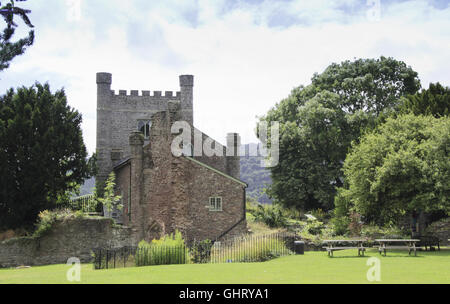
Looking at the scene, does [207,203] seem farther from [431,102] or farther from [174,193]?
[431,102]

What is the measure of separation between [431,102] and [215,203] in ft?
54.3

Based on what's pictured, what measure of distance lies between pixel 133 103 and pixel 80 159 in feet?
64.2

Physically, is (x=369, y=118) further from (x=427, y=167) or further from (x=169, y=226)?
(x=169, y=226)

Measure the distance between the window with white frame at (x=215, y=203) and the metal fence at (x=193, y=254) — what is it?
705 cm

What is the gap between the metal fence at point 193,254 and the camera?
23.0 m

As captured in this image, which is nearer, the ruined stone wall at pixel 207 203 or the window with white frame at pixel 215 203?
the ruined stone wall at pixel 207 203

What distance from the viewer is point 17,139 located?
32375 mm

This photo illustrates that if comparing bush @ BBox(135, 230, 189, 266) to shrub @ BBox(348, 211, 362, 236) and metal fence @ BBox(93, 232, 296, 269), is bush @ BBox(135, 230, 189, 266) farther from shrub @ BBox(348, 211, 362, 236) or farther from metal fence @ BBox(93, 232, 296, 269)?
shrub @ BBox(348, 211, 362, 236)

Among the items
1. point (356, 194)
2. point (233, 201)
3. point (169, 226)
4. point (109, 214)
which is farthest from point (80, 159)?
point (356, 194)

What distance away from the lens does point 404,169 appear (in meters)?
27.7

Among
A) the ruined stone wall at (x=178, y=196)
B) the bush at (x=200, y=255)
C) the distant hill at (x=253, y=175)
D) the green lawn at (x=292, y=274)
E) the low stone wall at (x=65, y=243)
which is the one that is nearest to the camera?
the green lawn at (x=292, y=274)

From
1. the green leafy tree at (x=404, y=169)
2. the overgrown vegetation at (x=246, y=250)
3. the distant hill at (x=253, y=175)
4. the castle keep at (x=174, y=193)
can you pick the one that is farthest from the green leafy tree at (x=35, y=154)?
the distant hill at (x=253, y=175)

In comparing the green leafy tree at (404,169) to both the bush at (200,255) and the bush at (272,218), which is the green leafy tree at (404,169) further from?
the bush at (200,255)

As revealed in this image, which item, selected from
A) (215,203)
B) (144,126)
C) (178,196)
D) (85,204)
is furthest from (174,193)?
(144,126)
